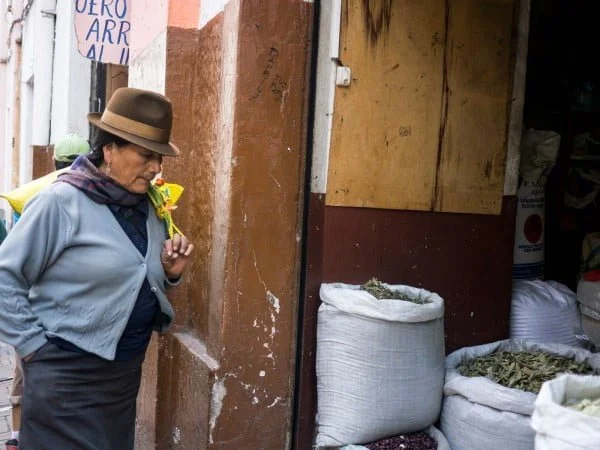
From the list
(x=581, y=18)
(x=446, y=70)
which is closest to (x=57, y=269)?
(x=446, y=70)

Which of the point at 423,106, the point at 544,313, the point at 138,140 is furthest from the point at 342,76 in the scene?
the point at 544,313

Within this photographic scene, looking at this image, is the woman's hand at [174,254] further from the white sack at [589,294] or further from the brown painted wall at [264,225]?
the white sack at [589,294]

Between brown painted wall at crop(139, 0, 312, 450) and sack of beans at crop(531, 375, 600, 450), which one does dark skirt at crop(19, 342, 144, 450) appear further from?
sack of beans at crop(531, 375, 600, 450)

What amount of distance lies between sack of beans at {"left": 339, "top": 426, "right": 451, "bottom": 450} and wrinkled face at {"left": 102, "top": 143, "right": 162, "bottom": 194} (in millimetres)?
1542

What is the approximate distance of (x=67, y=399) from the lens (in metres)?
2.44

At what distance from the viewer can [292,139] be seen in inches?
129

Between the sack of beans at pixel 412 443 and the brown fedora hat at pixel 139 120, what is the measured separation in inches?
63.9

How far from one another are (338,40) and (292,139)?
52 centimetres

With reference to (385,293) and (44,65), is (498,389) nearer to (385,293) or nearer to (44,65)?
(385,293)

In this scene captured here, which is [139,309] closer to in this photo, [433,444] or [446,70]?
[433,444]

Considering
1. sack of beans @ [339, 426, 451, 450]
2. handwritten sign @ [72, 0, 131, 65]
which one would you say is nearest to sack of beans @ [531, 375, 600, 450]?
sack of beans @ [339, 426, 451, 450]

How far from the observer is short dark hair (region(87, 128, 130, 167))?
254cm

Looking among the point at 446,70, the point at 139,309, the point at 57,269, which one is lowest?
the point at 139,309

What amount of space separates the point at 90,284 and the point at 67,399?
0.43 metres
